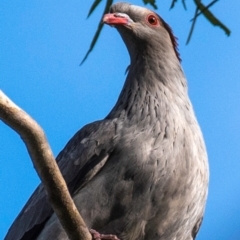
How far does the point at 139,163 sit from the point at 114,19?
985 millimetres

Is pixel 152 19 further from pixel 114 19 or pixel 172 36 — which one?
pixel 114 19

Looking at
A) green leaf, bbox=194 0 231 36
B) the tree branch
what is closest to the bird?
green leaf, bbox=194 0 231 36

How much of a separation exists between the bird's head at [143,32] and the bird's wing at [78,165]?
641 mm

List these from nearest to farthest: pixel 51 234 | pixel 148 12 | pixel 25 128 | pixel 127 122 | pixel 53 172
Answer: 1. pixel 25 128
2. pixel 53 172
3. pixel 51 234
4. pixel 127 122
5. pixel 148 12

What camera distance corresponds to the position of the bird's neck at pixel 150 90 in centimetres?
509

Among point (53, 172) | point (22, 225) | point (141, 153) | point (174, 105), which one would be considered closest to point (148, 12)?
point (174, 105)

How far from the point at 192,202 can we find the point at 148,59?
1111 mm

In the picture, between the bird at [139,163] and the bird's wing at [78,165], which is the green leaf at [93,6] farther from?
the bird's wing at [78,165]

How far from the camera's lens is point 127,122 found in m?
5.02

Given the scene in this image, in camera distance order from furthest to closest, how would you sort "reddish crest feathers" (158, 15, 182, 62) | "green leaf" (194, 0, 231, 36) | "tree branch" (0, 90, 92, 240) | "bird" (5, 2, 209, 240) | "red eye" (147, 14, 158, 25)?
"reddish crest feathers" (158, 15, 182, 62) → "red eye" (147, 14, 158, 25) → "bird" (5, 2, 209, 240) → "green leaf" (194, 0, 231, 36) → "tree branch" (0, 90, 92, 240)

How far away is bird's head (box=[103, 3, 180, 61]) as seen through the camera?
528 centimetres

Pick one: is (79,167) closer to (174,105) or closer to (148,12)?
(174,105)

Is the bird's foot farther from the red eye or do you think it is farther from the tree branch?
the red eye

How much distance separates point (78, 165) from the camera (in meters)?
5.05
